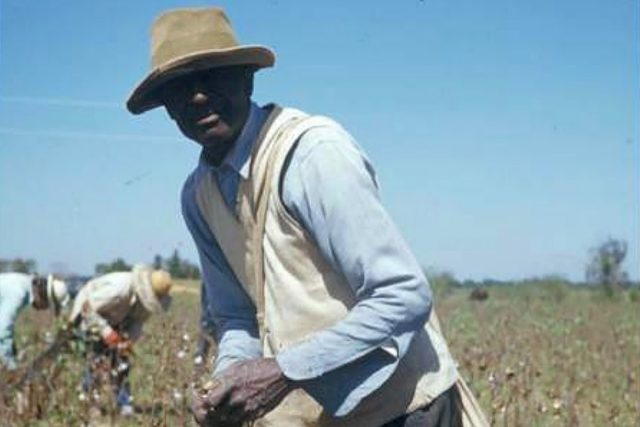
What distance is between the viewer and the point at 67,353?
6.15m

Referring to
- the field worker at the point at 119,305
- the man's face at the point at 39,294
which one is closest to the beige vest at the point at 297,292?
the field worker at the point at 119,305

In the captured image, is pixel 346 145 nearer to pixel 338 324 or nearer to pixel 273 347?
pixel 338 324

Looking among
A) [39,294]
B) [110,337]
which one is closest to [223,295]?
[110,337]

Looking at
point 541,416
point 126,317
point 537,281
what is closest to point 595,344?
point 126,317

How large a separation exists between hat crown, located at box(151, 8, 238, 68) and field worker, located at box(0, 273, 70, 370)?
4.92m

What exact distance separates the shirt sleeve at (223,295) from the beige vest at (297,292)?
0.16 metres

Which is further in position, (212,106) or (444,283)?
(444,283)

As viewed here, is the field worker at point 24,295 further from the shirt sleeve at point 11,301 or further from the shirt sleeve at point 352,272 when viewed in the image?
the shirt sleeve at point 352,272

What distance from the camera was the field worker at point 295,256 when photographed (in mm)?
1710

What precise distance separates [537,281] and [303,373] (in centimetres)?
3771

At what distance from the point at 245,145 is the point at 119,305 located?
5.48 meters

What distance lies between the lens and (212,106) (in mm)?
1905

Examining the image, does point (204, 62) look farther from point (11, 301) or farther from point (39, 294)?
point (39, 294)

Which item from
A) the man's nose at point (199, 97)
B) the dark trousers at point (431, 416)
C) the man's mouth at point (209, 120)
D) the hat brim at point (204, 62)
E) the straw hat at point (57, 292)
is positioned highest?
the hat brim at point (204, 62)
